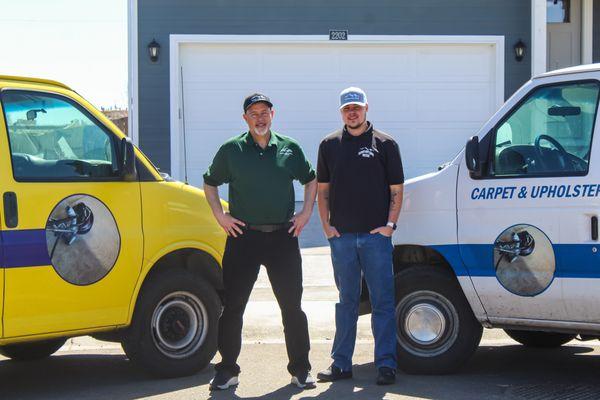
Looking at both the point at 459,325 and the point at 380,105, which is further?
the point at 380,105

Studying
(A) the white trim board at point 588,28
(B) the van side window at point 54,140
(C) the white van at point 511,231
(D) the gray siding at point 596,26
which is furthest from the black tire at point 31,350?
(D) the gray siding at point 596,26

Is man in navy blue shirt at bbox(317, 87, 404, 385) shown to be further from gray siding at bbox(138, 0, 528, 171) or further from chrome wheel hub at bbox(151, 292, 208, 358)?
gray siding at bbox(138, 0, 528, 171)

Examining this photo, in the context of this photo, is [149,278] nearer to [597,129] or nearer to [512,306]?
[512,306]

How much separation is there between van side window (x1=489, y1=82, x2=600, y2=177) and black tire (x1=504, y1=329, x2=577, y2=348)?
173 cm

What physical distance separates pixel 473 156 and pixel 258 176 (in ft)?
4.64

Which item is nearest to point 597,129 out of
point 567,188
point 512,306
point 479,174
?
point 567,188

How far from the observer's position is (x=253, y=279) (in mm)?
6359

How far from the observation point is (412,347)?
6.55m

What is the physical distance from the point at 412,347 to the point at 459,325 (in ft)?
1.18

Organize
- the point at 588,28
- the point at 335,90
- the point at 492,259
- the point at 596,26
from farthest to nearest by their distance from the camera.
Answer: the point at 596,26 < the point at 588,28 < the point at 335,90 < the point at 492,259

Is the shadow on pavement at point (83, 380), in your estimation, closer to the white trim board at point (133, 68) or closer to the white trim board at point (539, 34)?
the white trim board at point (133, 68)

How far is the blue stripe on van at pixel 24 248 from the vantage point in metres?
5.66

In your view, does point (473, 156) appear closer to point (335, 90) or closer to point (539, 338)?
point (539, 338)

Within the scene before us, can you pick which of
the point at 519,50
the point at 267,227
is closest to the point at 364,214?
Answer: the point at 267,227
